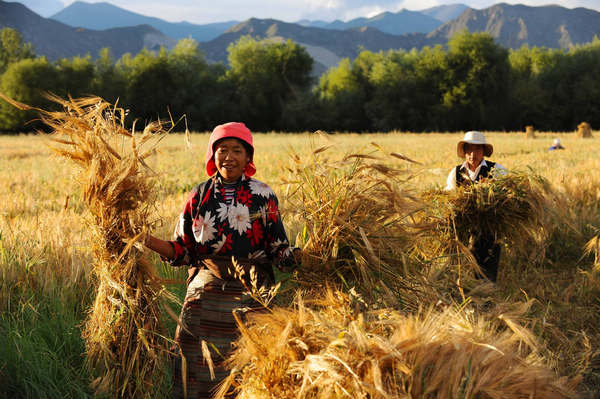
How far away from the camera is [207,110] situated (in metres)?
43.9

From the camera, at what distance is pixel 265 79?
1921 inches

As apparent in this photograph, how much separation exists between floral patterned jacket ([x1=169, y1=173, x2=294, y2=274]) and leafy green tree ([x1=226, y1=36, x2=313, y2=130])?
44.0 meters

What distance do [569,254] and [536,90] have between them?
50344 mm

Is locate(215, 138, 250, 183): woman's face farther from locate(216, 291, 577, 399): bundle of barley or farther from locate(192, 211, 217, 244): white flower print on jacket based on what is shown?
locate(216, 291, 577, 399): bundle of barley

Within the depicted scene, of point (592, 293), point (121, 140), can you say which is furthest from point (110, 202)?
point (592, 293)

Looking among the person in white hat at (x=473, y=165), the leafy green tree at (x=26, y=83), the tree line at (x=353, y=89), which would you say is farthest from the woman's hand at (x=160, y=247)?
the leafy green tree at (x=26, y=83)

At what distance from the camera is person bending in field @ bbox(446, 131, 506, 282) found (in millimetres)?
4191

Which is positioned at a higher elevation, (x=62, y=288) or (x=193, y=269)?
(x=193, y=269)

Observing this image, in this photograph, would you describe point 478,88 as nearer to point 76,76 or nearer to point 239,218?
point 76,76

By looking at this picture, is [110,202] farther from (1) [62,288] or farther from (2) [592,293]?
(2) [592,293]

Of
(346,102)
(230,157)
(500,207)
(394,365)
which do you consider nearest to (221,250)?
(230,157)

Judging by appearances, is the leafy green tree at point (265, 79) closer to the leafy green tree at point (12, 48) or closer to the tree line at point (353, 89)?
the tree line at point (353, 89)

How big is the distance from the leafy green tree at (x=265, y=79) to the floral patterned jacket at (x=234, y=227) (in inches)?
1733

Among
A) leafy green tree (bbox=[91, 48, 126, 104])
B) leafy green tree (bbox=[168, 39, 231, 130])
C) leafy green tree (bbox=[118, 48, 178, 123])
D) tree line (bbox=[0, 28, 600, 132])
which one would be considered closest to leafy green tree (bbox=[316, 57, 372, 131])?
tree line (bbox=[0, 28, 600, 132])
